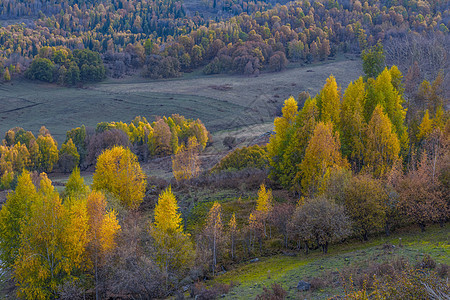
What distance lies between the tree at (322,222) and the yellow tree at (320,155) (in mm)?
7658

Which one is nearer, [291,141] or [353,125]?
[353,125]

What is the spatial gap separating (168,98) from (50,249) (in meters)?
119

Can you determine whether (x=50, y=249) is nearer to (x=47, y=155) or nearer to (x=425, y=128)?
(x=425, y=128)

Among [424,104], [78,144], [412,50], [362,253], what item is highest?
[412,50]

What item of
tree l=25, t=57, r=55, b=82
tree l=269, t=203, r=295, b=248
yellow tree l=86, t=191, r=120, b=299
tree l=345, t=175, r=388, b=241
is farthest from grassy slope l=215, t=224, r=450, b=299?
tree l=25, t=57, r=55, b=82

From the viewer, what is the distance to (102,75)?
183m

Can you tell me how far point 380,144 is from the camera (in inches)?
1832

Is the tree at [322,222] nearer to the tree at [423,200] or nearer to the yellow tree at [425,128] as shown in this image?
the tree at [423,200]

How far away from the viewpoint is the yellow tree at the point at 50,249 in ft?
109

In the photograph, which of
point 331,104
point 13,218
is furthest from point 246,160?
point 13,218

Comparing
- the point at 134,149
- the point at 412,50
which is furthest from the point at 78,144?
the point at 412,50

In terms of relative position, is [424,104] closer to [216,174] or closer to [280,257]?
[216,174]

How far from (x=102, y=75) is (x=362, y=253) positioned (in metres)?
174

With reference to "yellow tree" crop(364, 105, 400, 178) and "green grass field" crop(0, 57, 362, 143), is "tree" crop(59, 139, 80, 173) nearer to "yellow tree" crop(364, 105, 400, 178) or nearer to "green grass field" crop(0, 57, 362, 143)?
"green grass field" crop(0, 57, 362, 143)
